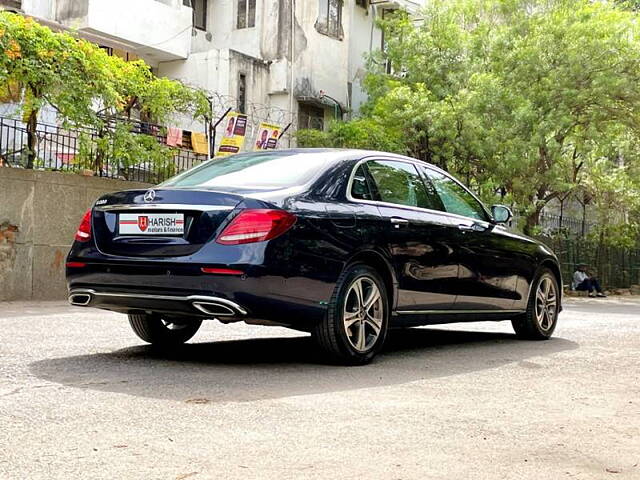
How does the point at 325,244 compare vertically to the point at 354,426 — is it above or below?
above

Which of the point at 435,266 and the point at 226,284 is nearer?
the point at 226,284

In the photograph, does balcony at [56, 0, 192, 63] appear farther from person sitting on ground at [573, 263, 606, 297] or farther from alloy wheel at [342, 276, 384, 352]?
alloy wheel at [342, 276, 384, 352]

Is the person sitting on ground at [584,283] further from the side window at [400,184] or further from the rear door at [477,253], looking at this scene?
the side window at [400,184]

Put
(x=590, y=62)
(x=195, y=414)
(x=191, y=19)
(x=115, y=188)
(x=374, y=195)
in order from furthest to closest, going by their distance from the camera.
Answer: (x=191, y=19) → (x=590, y=62) → (x=115, y=188) → (x=374, y=195) → (x=195, y=414)

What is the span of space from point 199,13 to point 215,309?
26014mm

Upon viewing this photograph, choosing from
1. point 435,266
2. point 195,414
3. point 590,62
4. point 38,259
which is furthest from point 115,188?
point 590,62

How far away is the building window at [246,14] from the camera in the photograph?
2953 centimetres

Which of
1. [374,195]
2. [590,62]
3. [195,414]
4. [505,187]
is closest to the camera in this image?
[195,414]

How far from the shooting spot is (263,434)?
4125 millimetres

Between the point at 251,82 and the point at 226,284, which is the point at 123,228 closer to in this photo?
the point at 226,284

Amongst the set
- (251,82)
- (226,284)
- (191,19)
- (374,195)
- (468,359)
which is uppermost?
(191,19)

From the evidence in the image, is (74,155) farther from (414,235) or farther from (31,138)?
(414,235)

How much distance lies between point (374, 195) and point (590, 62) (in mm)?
18107

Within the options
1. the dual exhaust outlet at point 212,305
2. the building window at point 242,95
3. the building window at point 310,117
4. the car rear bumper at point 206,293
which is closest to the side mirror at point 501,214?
the car rear bumper at point 206,293
